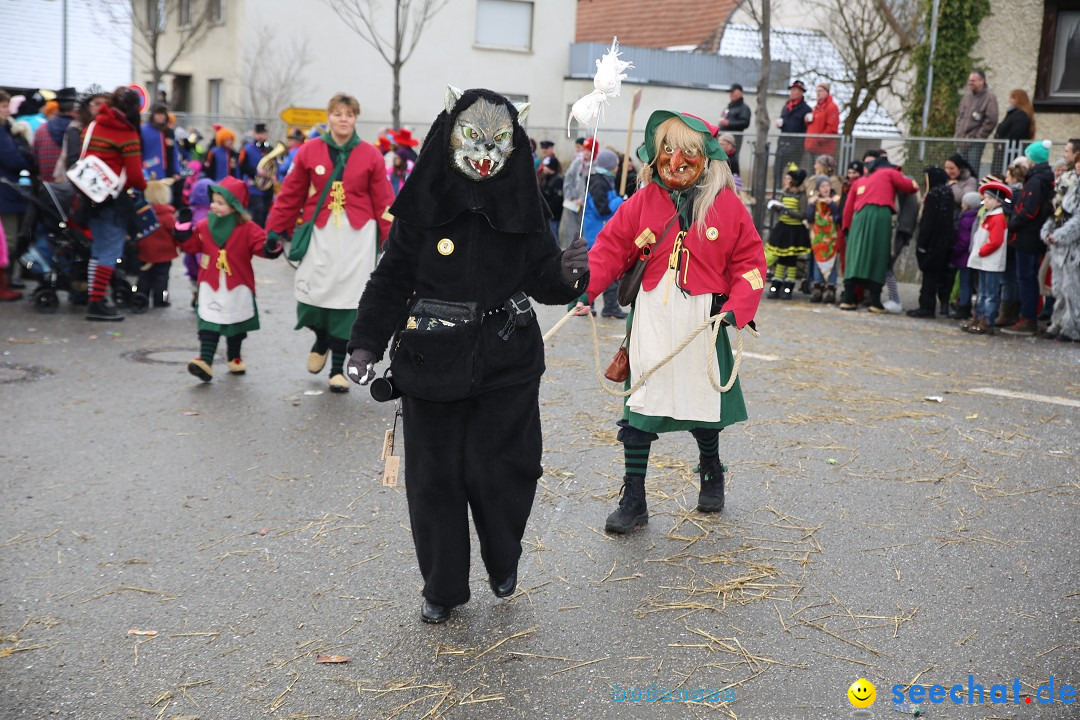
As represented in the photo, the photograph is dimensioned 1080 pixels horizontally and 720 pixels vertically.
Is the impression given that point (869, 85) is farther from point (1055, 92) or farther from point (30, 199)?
point (30, 199)

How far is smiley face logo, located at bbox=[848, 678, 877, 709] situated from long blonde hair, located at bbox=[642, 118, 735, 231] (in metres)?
2.21

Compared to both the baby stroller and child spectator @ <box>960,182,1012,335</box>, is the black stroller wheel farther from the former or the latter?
child spectator @ <box>960,182,1012,335</box>

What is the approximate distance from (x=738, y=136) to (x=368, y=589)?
15.1 m

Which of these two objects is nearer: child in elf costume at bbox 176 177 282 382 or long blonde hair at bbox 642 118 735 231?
long blonde hair at bbox 642 118 735 231

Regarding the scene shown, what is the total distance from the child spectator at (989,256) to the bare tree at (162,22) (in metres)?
21.7

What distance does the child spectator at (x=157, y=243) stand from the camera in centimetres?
1132

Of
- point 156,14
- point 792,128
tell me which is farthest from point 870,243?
point 156,14

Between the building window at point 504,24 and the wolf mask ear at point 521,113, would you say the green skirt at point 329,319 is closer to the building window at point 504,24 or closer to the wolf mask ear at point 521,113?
the wolf mask ear at point 521,113

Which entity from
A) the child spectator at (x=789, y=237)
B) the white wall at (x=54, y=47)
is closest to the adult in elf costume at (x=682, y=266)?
the child spectator at (x=789, y=237)

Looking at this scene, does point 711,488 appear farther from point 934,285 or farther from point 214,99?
point 214,99

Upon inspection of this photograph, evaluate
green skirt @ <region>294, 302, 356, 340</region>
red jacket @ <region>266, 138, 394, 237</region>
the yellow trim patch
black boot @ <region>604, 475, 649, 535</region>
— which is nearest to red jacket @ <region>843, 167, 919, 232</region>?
red jacket @ <region>266, 138, 394, 237</region>

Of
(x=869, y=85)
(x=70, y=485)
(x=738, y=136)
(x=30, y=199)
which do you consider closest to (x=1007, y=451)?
(x=70, y=485)

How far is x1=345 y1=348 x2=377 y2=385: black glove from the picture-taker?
4.00 metres

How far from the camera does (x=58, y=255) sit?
11719 mm
